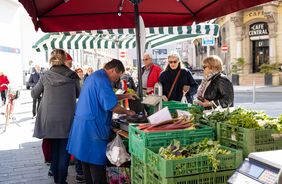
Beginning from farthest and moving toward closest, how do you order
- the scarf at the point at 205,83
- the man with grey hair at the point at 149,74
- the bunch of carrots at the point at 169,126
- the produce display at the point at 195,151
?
the man with grey hair at the point at 149,74, the scarf at the point at 205,83, the bunch of carrots at the point at 169,126, the produce display at the point at 195,151

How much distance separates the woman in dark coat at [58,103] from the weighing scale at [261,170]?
3.59 meters

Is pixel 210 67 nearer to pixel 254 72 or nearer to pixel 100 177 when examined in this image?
pixel 100 177

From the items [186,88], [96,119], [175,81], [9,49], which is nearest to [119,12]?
[175,81]

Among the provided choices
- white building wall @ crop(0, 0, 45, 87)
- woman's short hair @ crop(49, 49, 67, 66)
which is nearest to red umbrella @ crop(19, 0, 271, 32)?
woman's short hair @ crop(49, 49, 67, 66)

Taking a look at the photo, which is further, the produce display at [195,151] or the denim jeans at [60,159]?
the denim jeans at [60,159]

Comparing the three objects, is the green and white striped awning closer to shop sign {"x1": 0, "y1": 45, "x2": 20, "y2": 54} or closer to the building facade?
the building facade

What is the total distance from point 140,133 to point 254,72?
28886 millimetres

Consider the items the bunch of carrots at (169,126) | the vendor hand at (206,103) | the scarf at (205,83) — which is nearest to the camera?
the bunch of carrots at (169,126)

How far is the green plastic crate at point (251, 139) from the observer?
3.36m

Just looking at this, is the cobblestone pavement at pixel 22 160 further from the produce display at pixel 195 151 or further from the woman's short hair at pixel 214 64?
the produce display at pixel 195 151

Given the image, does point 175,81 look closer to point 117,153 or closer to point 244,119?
point 117,153

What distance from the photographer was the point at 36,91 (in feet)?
18.0

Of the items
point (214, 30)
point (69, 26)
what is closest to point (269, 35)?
point (214, 30)

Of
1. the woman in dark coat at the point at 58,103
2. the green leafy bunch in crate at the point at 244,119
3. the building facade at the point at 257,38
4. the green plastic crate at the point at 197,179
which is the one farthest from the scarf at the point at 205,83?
the building facade at the point at 257,38
